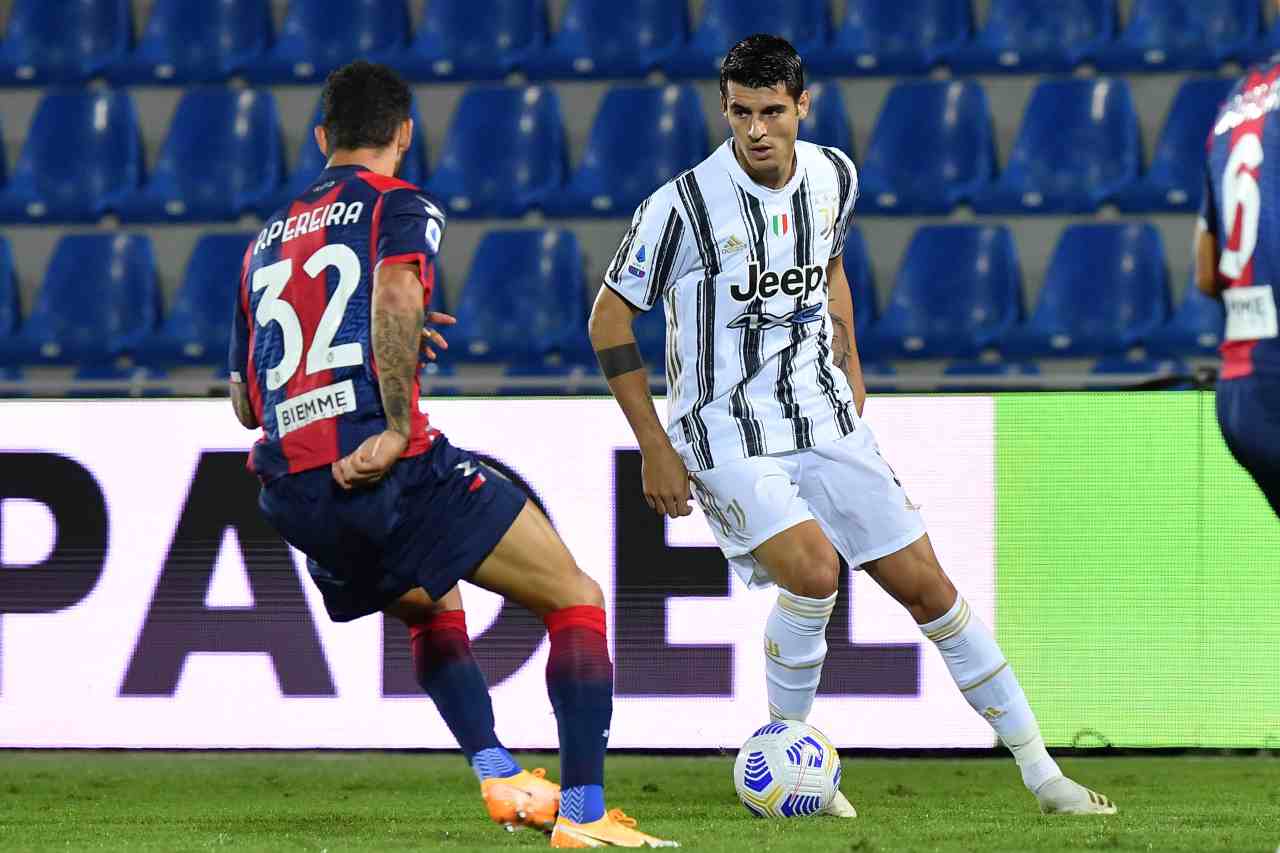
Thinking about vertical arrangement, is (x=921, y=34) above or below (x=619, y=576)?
above

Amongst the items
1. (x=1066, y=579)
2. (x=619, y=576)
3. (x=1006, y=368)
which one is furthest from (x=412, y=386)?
(x=1006, y=368)

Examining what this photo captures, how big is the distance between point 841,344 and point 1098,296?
10.8ft

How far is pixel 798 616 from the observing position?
4555 mm

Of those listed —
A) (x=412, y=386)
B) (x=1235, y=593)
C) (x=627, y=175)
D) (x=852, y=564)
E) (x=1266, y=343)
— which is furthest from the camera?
(x=627, y=175)

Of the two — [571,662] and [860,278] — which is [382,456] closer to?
[571,662]

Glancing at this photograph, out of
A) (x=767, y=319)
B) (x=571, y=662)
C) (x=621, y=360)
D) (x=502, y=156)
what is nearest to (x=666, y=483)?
(x=621, y=360)

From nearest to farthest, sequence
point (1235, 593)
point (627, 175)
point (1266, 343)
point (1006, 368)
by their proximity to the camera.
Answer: point (1266, 343) < point (1235, 593) < point (1006, 368) < point (627, 175)

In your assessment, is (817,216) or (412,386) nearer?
(412,386)

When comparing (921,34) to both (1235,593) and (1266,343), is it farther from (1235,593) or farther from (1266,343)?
(1266,343)

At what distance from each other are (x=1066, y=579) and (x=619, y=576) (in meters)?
1.40

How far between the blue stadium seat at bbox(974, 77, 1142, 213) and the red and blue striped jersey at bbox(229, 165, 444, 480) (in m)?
4.75

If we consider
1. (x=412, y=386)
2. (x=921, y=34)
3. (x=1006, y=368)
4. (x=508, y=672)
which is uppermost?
(x=921, y=34)

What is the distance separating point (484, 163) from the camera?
840 centimetres

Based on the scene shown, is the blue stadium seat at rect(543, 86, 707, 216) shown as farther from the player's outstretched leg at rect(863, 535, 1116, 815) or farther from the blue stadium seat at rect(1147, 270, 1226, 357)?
the player's outstretched leg at rect(863, 535, 1116, 815)
